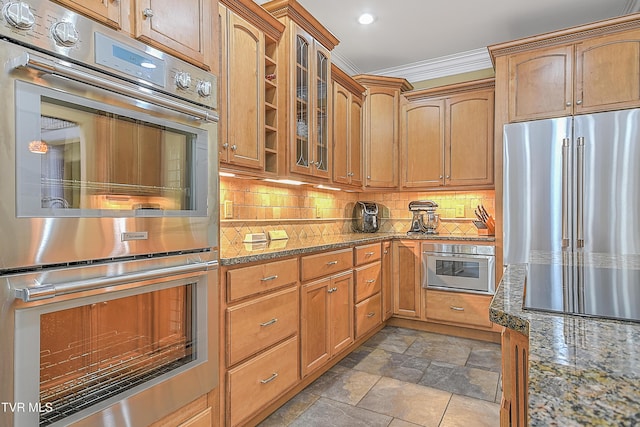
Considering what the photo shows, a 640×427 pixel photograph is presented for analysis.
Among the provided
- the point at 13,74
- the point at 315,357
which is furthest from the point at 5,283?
the point at 315,357

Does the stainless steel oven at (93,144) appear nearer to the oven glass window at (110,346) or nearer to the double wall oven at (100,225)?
the double wall oven at (100,225)

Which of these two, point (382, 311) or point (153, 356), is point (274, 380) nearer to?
point (153, 356)

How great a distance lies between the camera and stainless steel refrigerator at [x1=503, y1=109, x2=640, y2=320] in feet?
8.63

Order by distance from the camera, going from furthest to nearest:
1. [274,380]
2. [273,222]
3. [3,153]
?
[273,222] → [274,380] → [3,153]

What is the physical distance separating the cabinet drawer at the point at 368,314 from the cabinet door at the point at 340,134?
3.57 ft

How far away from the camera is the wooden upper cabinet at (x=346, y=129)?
328 cm

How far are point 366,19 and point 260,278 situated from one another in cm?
240

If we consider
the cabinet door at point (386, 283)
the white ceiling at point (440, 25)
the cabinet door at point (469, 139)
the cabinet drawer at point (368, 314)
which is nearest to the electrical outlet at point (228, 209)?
the cabinet drawer at point (368, 314)

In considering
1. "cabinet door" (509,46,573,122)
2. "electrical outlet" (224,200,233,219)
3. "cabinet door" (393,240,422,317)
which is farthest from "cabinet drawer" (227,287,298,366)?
"cabinet door" (509,46,573,122)

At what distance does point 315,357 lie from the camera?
2.37 meters

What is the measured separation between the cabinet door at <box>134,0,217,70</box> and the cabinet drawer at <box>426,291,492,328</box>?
2.80 metres

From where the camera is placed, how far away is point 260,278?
6.21 feet

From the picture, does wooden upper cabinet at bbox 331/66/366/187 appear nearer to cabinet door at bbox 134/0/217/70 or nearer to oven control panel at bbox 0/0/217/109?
cabinet door at bbox 134/0/217/70

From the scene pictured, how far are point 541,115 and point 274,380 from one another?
2784mm
